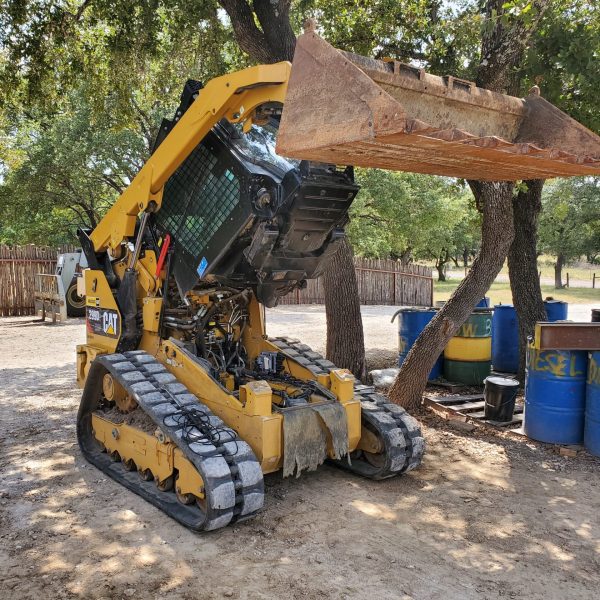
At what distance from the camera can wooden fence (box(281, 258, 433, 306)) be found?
941 inches

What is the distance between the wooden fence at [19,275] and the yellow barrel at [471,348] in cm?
1372

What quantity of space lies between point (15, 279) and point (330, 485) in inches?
597

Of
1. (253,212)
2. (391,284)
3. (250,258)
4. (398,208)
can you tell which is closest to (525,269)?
(250,258)

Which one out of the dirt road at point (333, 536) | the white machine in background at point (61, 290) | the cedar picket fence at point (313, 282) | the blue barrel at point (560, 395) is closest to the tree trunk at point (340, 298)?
the dirt road at point (333, 536)

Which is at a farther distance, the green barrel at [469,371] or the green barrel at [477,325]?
the green barrel at [469,371]

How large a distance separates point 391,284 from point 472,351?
16005 mm

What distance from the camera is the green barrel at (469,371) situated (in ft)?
28.4

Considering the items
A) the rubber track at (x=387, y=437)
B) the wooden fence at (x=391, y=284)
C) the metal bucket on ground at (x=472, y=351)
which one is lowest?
the rubber track at (x=387, y=437)

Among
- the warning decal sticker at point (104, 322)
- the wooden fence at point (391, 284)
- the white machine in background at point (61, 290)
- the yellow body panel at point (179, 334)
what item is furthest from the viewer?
the wooden fence at point (391, 284)

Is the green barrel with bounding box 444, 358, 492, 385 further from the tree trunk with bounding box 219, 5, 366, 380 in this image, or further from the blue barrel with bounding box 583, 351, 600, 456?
the blue barrel with bounding box 583, 351, 600, 456

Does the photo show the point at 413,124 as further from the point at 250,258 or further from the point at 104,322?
the point at 104,322

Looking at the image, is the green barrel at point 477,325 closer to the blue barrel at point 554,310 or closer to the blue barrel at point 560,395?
the blue barrel at point 554,310

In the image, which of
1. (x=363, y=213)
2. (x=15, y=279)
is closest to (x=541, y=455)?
(x=15, y=279)

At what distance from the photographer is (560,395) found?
6320 millimetres
